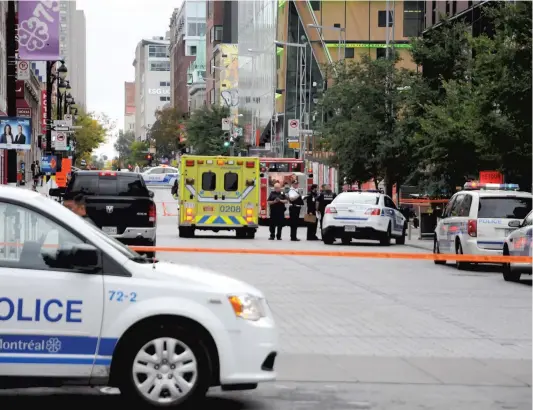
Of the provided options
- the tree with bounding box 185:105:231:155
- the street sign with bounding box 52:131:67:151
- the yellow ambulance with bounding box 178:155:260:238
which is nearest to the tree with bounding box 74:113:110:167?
the tree with bounding box 185:105:231:155

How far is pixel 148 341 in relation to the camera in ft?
29.3

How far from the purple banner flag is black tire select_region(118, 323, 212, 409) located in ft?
72.6

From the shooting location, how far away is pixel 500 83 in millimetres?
29891

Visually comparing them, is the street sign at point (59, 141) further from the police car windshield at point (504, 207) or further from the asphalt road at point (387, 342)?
the police car windshield at point (504, 207)

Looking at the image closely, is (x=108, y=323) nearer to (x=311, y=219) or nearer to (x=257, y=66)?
(x=311, y=219)

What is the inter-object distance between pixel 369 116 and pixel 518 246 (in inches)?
1057

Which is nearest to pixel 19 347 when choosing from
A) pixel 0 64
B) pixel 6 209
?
pixel 6 209

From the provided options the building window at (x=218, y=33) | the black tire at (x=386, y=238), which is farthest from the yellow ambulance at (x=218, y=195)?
the building window at (x=218, y=33)

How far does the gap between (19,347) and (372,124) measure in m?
40.1

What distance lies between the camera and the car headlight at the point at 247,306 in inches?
360

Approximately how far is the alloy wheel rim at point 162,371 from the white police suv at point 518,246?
1310 cm

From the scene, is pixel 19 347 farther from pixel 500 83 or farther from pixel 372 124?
pixel 372 124

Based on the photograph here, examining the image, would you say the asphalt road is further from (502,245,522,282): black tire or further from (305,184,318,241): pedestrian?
(305,184,318,241): pedestrian

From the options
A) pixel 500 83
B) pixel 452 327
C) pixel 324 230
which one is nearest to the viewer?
pixel 452 327
